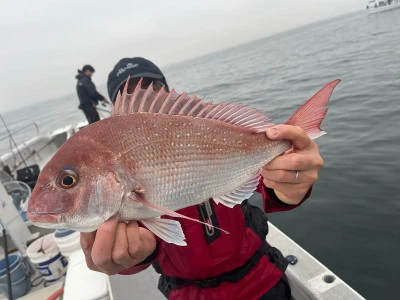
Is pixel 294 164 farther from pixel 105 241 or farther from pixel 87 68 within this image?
pixel 87 68

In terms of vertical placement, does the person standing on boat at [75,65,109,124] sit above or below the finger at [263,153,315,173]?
above

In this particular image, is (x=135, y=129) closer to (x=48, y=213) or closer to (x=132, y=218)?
(x=132, y=218)

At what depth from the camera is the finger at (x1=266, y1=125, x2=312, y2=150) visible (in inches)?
68.5

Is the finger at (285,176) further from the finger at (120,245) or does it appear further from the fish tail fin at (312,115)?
the finger at (120,245)

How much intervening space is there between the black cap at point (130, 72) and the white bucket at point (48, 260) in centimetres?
285

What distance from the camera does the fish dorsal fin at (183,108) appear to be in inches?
67.7

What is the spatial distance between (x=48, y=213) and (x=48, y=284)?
153 inches

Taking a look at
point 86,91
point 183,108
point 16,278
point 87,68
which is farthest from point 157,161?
point 87,68

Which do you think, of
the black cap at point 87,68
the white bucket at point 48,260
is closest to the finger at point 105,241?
the white bucket at point 48,260

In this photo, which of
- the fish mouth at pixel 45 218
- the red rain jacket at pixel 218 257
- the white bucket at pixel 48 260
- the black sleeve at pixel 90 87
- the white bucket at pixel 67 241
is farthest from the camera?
the black sleeve at pixel 90 87

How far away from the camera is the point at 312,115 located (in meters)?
1.81

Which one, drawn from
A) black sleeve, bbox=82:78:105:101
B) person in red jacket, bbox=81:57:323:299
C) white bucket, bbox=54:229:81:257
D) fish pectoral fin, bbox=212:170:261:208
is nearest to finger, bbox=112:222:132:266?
person in red jacket, bbox=81:57:323:299

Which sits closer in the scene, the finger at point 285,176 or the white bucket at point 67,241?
the finger at point 285,176

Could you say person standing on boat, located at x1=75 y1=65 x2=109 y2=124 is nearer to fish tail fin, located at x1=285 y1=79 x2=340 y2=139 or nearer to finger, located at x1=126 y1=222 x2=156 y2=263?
finger, located at x1=126 y1=222 x2=156 y2=263
